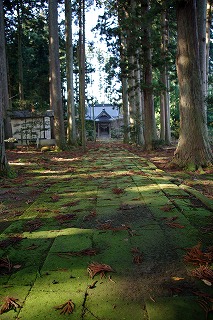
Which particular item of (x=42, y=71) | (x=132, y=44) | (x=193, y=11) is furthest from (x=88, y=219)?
(x=42, y=71)

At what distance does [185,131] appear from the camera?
6.99 meters

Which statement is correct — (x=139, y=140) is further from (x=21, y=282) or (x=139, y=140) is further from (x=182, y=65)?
(x=21, y=282)

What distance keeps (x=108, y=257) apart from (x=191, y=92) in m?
5.92

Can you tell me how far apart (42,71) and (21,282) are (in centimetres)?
2842

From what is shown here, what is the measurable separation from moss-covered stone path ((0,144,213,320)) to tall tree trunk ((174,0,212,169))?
121 inches

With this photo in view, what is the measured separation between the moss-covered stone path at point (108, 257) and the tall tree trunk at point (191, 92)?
3075 mm

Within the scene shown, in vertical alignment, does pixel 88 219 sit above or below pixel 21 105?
below

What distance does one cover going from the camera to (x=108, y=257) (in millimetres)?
2117

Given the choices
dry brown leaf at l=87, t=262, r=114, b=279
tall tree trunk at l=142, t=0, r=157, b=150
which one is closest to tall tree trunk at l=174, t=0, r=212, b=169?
tall tree trunk at l=142, t=0, r=157, b=150

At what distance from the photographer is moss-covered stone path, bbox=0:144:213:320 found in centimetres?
152

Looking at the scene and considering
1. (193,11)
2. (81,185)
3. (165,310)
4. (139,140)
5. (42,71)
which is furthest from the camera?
(42,71)

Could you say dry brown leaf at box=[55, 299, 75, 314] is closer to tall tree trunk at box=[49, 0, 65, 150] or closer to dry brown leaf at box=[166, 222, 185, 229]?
dry brown leaf at box=[166, 222, 185, 229]

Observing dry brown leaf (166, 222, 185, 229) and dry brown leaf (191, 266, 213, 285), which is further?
dry brown leaf (166, 222, 185, 229)

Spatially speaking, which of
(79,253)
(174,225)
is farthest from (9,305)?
(174,225)
